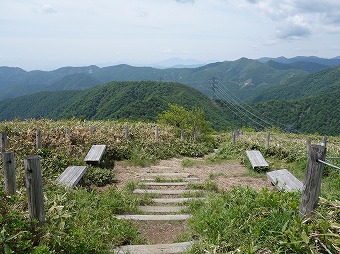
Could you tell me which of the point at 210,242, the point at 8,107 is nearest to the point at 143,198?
the point at 210,242

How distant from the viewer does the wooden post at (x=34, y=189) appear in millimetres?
3619

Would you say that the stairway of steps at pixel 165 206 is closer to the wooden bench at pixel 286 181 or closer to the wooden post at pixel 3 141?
the wooden bench at pixel 286 181

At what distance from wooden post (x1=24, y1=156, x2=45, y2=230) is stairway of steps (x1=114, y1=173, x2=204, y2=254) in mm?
1261

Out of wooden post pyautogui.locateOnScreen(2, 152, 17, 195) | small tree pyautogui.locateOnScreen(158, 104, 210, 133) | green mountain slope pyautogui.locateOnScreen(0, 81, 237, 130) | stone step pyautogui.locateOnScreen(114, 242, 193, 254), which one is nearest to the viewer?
wooden post pyautogui.locateOnScreen(2, 152, 17, 195)

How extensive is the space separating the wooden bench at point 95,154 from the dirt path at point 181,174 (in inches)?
30.1

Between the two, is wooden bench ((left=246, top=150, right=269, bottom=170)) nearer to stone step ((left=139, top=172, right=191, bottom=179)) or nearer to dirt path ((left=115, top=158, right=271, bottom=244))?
dirt path ((left=115, top=158, right=271, bottom=244))

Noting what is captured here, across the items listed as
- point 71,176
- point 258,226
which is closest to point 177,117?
point 71,176

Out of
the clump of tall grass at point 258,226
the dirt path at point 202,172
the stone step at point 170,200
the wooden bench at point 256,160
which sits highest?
the clump of tall grass at point 258,226

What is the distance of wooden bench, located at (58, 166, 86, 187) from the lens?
6.89m

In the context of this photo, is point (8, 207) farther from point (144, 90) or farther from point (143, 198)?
point (144, 90)

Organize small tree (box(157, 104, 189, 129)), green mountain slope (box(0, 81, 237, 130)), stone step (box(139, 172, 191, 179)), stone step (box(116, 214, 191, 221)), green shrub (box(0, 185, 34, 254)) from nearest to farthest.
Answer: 1. green shrub (box(0, 185, 34, 254))
2. stone step (box(116, 214, 191, 221))
3. stone step (box(139, 172, 191, 179))
4. small tree (box(157, 104, 189, 129))
5. green mountain slope (box(0, 81, 237, 130))

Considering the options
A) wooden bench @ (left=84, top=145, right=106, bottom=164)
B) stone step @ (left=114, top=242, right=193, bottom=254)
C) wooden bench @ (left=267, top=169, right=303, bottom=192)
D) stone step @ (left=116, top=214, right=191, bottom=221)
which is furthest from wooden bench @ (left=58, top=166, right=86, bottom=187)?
wooden bench @ (left=267, top=169, right=303, bottom=192)

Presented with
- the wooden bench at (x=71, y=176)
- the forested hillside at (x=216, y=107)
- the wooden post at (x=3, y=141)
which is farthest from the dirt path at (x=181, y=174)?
the forested hillside at (x=216, y=107)

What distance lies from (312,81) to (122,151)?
21194 cm
